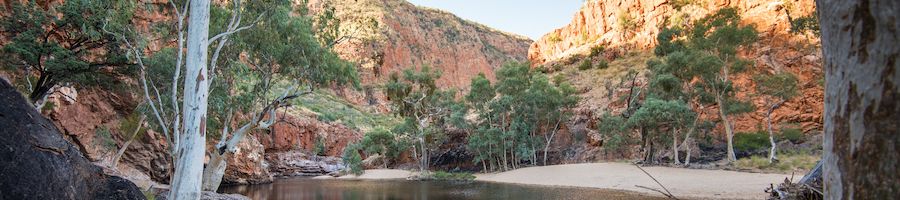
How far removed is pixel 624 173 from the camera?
21125 mm

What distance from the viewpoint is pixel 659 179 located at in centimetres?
1814

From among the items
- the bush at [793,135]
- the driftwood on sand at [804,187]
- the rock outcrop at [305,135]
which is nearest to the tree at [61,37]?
the driftwood on sand at [804,187]

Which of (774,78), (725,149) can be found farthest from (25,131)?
(725,149)

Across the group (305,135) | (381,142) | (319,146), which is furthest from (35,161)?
(319,146)

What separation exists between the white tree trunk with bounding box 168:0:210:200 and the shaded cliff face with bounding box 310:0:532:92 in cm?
5858

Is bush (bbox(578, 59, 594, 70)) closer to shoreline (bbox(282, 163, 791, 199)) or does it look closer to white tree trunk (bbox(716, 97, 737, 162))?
shoreline (bbox(282, 163, 791, 199))

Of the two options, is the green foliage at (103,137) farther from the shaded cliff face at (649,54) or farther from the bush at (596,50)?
the bush at (596,50)

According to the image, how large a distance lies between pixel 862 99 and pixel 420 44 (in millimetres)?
87632

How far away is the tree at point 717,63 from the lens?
2120 centimetres

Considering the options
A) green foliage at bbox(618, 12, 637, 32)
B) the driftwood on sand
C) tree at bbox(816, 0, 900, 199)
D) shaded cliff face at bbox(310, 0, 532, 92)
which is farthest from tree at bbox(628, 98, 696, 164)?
shaded cliff face at bbox(310, 0, 532, 92)

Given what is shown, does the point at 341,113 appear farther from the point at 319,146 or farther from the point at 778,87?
the point at 778,87

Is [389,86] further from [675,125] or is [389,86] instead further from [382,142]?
[675,125]

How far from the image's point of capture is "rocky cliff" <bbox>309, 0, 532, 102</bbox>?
73562 millimetres

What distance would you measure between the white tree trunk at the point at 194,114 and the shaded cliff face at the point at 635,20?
3429cm
